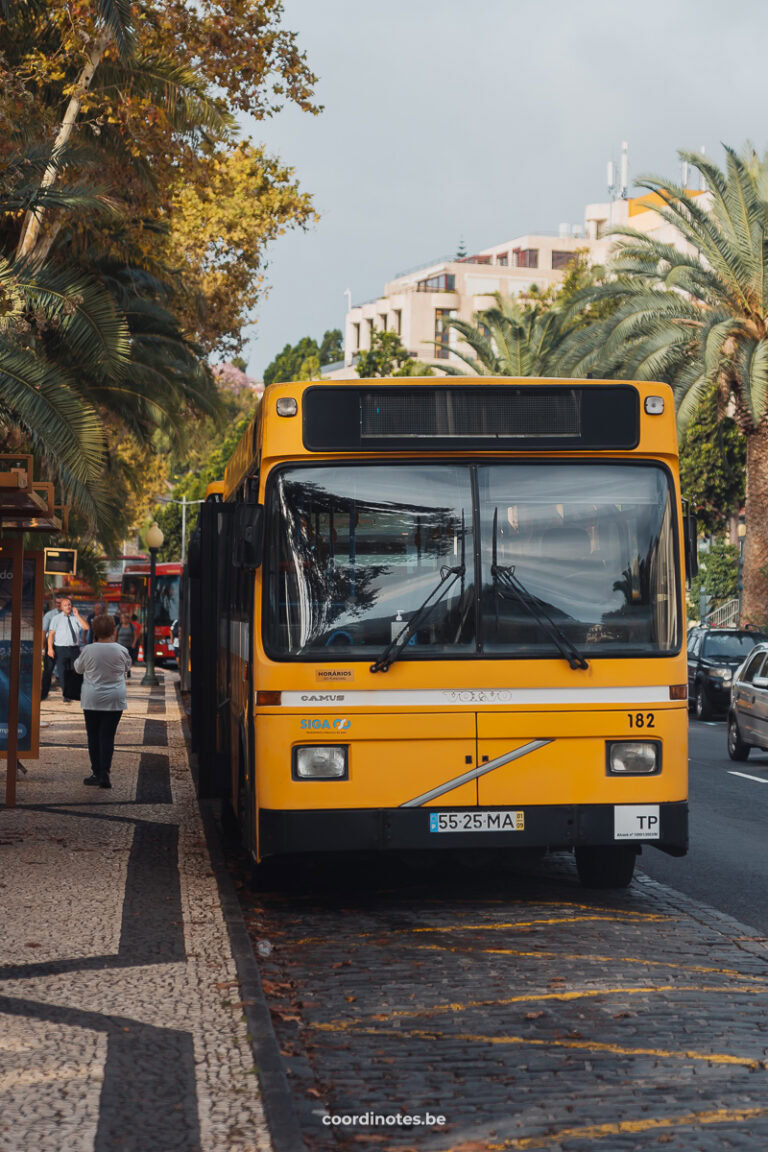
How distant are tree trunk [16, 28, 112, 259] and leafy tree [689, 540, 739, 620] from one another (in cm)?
3635

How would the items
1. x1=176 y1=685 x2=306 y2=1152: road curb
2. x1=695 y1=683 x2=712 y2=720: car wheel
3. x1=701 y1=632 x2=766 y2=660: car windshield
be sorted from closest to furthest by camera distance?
x1=176 y1=685 x2=306 y2=1152: road curb < x1=695 y1=683 x2=712 y2=720: car wheel < x1=701 y1=632 x2=766 y2=660: car windshield

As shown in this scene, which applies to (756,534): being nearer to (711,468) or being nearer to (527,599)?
(711,468)

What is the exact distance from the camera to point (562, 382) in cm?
941

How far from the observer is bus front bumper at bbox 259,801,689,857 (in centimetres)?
891

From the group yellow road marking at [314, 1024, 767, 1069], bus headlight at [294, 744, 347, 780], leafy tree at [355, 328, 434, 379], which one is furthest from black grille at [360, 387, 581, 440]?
leafy tree at [355, 328, 434, 379]

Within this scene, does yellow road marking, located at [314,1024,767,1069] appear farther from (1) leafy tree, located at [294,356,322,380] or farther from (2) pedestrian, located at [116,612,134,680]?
(1) leafy tree, located at [294,356,322,380]

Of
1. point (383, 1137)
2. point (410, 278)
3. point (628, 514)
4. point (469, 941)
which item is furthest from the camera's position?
point (410, 278)

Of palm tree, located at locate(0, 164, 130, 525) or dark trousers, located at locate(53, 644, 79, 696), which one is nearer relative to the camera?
palm tree, located at locate(0, 164, 130, 525)

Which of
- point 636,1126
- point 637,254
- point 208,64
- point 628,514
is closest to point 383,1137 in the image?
point 636,1126

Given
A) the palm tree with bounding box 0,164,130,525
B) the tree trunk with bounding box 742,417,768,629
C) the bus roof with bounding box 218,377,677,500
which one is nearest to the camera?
the bus roof with bounding box 218,377,677,500

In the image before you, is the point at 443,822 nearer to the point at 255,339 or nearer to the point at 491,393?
the point at 491,393

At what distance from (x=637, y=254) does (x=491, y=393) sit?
26249 mm

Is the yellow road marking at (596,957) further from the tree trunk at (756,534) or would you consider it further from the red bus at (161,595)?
the red bus at (161,595)

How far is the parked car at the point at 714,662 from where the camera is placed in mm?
30469
